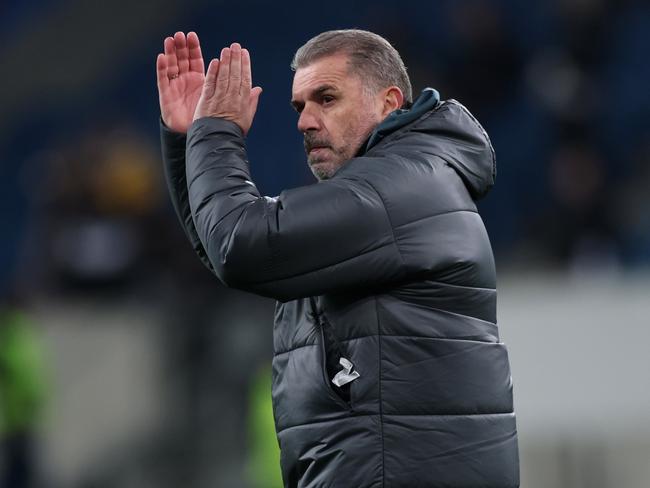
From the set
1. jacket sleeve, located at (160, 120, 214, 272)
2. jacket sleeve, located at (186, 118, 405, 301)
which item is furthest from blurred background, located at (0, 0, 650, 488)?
jacket sleeve, located at (186, 118, 405, 301)

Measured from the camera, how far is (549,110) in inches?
344

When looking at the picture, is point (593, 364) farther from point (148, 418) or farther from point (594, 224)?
point (148, 418)

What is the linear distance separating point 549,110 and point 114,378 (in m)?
3.27

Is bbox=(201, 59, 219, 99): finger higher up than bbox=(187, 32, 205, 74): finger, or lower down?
lower down

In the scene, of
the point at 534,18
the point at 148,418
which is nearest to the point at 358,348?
the point at 148,418

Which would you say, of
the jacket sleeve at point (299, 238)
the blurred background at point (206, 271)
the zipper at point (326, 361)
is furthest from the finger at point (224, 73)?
the blurred background at point (206, 271)

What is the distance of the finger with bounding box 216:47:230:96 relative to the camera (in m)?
2.85

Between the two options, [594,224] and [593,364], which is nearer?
[593,364]

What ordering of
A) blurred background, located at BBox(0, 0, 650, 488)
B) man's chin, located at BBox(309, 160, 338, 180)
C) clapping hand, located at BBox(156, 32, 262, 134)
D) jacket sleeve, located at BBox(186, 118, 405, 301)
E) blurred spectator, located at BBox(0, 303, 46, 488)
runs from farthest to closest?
blurred spectator, located at BBox(0, 303, 46, 488) → blurred background, located at BBox(0, 0, 650, 488) → clapping hand, located at BBox(156, 32, 262, 134) → man's chin, located at BBox(309, 160, 338, 180) → jacket sleeve, located at BBox(186, 118, 405, 301)

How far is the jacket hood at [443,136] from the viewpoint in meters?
2.80

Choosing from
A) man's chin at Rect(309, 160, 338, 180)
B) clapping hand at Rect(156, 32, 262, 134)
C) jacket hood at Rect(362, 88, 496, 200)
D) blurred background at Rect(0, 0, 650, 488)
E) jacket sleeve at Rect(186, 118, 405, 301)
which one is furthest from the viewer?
blurred background at Rect(0, 0, 650, 488)

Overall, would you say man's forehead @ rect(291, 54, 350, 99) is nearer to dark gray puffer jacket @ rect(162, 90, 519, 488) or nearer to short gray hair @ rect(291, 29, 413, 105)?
short gray hair @ rect(291, 29, 413, 105)

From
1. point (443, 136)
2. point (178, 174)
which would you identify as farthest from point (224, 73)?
point (443, 136)

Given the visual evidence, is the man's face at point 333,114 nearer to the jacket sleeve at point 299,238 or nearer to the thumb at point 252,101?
the thumb at point 252,101
